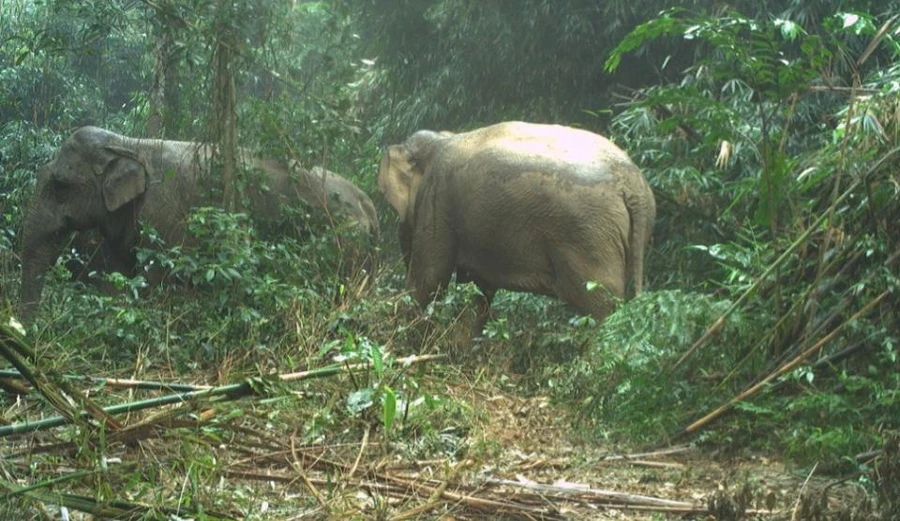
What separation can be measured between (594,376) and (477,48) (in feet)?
29.8

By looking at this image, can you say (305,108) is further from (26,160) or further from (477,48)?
(477,48)

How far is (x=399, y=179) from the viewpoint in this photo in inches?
413

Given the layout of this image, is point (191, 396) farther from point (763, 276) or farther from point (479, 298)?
point (479, 298)

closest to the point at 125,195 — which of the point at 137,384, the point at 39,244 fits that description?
the point at 39,244

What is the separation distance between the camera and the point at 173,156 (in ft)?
33.8

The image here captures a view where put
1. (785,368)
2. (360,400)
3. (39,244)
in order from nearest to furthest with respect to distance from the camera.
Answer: (360,400), (785,368), (39,244)

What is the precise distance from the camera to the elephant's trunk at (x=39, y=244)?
364 inches

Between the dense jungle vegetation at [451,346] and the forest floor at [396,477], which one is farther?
the dense jungle vegetation at [451,346]

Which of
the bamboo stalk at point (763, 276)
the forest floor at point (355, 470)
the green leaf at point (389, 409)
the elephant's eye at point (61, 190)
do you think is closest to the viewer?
the forest floor at point (355, 470)

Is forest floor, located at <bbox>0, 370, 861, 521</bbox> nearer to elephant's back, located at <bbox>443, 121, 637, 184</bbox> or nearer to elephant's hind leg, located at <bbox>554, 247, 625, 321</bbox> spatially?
elephant's hind leg, located at <bbox>554, 247, 625, 321</bbox>

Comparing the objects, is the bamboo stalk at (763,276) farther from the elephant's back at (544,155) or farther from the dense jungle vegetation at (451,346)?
the elephant's back at (544,155)

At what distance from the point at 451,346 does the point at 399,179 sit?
3268 mm

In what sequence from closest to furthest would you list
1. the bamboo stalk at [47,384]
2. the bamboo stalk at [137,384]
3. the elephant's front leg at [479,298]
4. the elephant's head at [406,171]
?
the bamboo stalk at [47,384], the bamboo stalk at [137,384], the elephant's front leg at [479,298], the elephant's head at [406,171]

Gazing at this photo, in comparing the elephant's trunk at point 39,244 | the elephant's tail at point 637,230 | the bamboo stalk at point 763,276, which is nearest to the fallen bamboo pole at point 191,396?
the bamboo stalk at point 763,276
